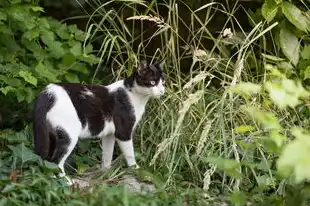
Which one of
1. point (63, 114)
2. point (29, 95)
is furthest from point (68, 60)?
point (63, 114)

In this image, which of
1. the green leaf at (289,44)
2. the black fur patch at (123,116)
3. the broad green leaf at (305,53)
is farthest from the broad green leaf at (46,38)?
the broad green leaf at (305,53)

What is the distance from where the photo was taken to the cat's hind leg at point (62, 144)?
444cm

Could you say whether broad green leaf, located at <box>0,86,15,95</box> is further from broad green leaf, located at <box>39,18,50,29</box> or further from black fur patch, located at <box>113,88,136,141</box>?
black fur patch, located at <box>113,88,136,141</box>

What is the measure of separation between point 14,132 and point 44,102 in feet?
3.30

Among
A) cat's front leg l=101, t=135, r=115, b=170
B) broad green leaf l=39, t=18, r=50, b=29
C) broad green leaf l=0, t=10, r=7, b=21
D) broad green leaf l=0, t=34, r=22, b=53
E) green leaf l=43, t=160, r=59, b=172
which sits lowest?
cat's front leg l=101, t=135, r=115, b=170

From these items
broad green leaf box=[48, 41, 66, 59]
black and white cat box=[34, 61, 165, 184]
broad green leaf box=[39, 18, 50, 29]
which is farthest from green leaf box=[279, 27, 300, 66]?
broad green leaf box=[39, 18, 50, 29]

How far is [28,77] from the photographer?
514cm

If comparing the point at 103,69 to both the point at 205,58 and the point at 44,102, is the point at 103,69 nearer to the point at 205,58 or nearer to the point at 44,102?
the point at 205,58

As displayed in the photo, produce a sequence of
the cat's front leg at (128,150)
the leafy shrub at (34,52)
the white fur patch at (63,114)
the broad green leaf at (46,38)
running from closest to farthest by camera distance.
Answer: the white fur patch at (63,114)
the cat's front leg at (128,150)
the leafy shrub at (34,52)
the broad green leaf at (46,38)

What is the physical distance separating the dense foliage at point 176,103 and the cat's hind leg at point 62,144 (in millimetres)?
131

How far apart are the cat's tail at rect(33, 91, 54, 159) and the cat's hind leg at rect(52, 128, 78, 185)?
0.24 feet

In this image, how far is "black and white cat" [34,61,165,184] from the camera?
4453 millimetres

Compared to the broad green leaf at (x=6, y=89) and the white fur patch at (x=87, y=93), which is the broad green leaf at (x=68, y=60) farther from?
the white fur patch at (x=87, y=93)

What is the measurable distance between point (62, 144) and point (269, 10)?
222 centimetres
